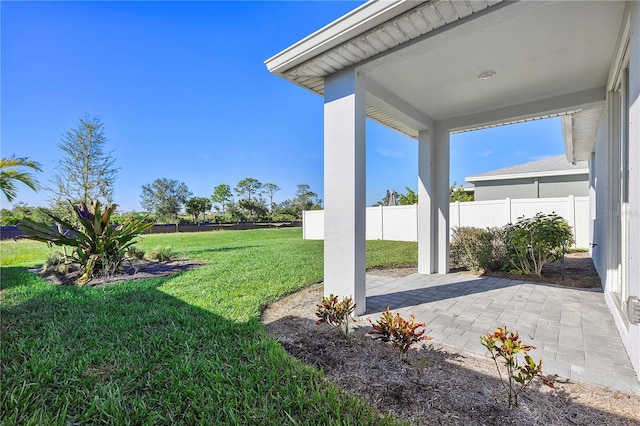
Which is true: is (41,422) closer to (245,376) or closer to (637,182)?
(245,376)

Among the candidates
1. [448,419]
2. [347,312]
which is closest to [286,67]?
[347,312]

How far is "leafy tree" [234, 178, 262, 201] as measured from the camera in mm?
45594

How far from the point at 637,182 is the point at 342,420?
2855 millimetres

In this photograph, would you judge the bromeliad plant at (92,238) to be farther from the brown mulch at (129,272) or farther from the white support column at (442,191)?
the white support column at (442,191)

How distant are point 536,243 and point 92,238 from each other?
31.4 ft

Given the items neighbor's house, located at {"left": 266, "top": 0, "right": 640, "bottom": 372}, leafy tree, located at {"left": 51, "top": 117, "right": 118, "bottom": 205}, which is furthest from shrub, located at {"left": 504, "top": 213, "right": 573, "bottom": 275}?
leafy tree, located at {"left": 51, "top": 117, "right": 118, "bottom": 205}

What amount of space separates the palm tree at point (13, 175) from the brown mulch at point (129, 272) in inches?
78.8

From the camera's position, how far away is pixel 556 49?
11.3ft

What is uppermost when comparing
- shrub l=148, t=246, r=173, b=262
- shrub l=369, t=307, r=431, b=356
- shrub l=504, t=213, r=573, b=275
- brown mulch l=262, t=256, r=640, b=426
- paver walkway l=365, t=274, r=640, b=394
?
shrub l=504, t=213, r=573, b=275

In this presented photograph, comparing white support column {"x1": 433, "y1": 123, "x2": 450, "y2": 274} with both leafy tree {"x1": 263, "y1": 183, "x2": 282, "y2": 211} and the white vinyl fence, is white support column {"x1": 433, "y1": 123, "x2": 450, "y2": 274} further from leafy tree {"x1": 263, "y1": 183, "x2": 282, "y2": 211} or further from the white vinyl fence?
leafy tree {"x1": 263, "y1": 183, "x2": 282, "y2": 211}

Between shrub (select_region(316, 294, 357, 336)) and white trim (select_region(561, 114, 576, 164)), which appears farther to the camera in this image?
white trim (select_region(561, 114, 576, 164))

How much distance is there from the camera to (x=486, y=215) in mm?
11328

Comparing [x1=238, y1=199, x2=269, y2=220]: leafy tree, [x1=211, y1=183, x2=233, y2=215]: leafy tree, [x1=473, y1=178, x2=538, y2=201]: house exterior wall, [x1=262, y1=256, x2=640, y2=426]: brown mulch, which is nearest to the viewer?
[x1=262, y1=256, x2=640, y2=426]: brown mulch

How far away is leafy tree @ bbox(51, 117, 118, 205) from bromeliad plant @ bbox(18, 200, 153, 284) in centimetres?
771
